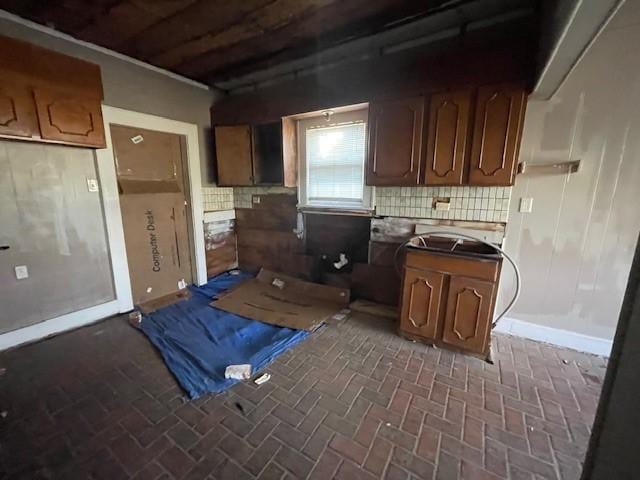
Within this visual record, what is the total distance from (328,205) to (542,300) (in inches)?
91.4

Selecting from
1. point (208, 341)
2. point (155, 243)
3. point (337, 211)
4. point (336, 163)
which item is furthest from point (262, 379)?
point (336, 163)

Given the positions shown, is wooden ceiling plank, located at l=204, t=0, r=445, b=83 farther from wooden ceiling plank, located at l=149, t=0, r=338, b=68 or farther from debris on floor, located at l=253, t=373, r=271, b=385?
debris on floor, located at l=253, t=373, r=271, b=385

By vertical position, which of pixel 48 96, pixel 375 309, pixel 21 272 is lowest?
pixel 375 309

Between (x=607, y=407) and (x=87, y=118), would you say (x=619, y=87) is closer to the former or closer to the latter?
(x=607, y=407)

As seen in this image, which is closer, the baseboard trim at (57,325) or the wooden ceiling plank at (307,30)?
the wooden ceiling plank at (307,30)

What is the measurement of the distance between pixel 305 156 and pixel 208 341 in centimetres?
234

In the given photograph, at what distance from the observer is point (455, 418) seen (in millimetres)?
1688

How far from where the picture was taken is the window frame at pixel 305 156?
295 cm

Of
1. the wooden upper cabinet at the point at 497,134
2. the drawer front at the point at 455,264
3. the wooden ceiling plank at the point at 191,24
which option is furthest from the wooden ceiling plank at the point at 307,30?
the drawer front at the point at 455,264

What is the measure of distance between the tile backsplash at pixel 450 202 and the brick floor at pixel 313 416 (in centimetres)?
122

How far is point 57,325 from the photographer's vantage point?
2.55 m

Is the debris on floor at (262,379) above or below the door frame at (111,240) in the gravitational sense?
below

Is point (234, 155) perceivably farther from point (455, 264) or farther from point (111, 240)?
point (455, 264)

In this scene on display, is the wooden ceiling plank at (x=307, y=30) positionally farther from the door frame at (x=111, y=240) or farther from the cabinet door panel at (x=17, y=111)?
the cabinet door panel at (x=17, y=111)
